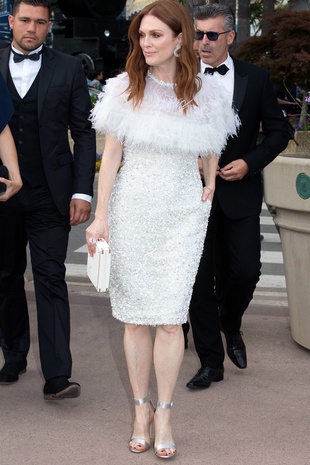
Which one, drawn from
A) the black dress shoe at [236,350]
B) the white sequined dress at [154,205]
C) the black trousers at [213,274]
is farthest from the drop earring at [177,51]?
the black dress shoe at [236,350]

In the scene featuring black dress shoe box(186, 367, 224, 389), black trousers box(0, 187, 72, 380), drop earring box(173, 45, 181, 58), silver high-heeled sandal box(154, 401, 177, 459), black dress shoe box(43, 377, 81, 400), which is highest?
drop earring box(173, 45, 181, 58)

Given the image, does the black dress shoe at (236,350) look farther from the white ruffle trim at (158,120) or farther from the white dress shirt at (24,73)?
the white ruffle trim at (158,120)

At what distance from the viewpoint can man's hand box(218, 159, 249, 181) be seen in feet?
16.2

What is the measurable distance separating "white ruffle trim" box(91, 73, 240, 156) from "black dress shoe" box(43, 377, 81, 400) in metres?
1.31

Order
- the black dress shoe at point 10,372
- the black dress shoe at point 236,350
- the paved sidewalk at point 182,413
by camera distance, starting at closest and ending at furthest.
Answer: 1. the paved sidewalk at point 182,413
2. the black dress shoe at point 10,372
3. the black dress shoe at point 236,350

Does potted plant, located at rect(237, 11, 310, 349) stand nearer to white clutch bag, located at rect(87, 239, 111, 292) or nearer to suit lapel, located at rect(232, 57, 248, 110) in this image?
suit lapel, located at rect(232, 57, 248, 110)

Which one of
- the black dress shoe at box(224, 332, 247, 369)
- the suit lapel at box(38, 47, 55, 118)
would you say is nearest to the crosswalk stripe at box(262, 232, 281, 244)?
the black dress shoe at box(224, 332, 247, 369)

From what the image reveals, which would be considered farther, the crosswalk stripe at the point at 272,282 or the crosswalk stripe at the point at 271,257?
the crosswalk stripe at the point at 271,257

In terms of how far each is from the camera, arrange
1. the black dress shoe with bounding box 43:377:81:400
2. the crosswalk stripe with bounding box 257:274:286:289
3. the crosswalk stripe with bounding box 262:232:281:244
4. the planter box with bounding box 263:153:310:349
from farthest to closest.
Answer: the crosswalk stripe with bounding box 262:232:281:244 → the crosswalk stripe with bounding box 257:274:286:289 → the planter box with bounding box 263:153:310:349 → the black dress shoe with bounding box 43:377:81:400

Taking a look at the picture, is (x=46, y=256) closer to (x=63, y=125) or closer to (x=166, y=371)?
(x=63, y=125)

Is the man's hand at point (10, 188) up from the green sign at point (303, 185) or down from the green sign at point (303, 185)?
up

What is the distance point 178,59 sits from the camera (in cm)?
407

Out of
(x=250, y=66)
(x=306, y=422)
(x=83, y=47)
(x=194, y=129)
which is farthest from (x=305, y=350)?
(x=83, y=47)

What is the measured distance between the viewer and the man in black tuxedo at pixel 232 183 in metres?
5.04
